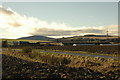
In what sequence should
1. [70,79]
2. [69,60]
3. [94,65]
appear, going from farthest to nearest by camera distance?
[69,60] → [94,65] → [70,79]

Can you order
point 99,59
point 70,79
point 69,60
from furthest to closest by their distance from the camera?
1. point 69,60
2. point 99,59
3. point 70,79

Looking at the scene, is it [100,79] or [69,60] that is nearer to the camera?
[100,79]

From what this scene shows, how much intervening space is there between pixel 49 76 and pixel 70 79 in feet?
7.52

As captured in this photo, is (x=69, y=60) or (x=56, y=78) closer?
(x=56, y=78)

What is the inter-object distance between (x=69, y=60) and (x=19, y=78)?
18233 millimetres

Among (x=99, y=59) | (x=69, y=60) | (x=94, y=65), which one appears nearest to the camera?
(x=94, y=65)

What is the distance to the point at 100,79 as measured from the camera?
18500 mm

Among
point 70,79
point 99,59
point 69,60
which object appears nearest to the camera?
point 70,79

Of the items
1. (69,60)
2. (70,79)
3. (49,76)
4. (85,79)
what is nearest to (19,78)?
(49,76)

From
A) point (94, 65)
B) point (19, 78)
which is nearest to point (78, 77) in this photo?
point (19, 78)

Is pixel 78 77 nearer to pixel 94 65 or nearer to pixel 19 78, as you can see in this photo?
pixel 19 78

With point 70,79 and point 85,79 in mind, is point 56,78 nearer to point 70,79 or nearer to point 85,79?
point 70,79

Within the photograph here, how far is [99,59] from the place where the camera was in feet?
101

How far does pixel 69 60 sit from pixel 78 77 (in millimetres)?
16892
